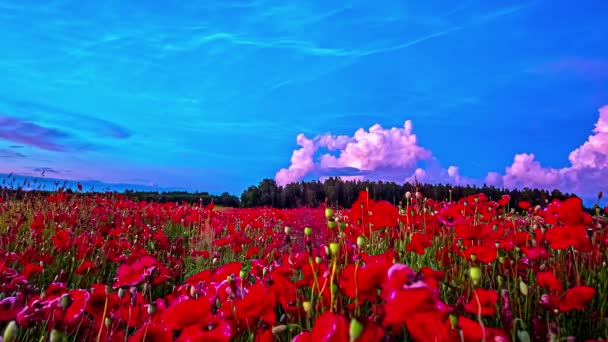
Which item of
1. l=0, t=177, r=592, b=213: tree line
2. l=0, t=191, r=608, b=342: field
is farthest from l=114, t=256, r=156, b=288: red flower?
l=0, t=177, r=592, b=213: tree line

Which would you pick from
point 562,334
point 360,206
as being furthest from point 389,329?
point 360,206

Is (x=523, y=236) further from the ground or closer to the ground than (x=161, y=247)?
further from the ground

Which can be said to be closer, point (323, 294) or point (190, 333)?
point (190, 333)

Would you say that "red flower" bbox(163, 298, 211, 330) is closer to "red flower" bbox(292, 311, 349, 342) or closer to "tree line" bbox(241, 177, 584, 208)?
"red flower" bbox(292, 311, 349, 342)

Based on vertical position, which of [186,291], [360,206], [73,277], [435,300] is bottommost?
[73,277]

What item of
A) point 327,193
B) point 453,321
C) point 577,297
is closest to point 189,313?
point 453,321

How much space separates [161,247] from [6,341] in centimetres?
480

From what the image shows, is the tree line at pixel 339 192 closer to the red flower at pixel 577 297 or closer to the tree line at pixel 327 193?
the tree line at pixel 327 193

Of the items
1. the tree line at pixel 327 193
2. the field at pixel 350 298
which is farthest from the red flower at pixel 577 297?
the tree line at pixel 327 193

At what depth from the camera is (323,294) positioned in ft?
5.95

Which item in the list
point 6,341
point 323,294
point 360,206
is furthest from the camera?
point 360,206

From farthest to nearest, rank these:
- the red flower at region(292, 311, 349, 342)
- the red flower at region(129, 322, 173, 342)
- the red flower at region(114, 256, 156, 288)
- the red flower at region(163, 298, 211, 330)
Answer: the red flower at region(114, 256, 156, 288) → the red flower at region(129, 322, 173, 342) → the red flower at region(163, 298, 211, 330) → the red flower at region(292, 311, 349, 342)

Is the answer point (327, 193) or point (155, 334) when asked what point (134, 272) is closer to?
point (155, 334)

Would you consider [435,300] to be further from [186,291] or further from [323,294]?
[186,291]
